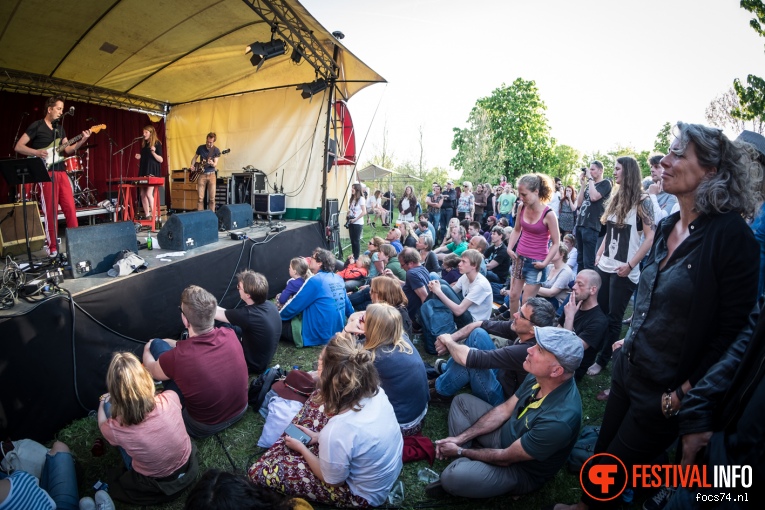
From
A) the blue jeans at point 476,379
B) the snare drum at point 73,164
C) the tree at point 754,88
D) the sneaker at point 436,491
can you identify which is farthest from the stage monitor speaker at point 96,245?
the tree at point 754,88

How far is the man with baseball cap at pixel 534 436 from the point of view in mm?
2156

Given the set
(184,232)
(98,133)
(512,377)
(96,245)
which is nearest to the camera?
(512,377)

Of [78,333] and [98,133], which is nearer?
[78,333]

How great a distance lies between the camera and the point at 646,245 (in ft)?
11.2

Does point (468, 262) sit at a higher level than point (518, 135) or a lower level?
lower

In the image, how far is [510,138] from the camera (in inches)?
947

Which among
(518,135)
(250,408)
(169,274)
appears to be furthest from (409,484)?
(518,135)

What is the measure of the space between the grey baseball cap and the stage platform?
3.61 meters

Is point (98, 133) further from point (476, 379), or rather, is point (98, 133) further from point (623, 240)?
point (623, 240)

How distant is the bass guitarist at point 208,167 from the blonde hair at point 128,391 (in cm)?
731

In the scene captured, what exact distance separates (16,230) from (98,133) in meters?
6.02

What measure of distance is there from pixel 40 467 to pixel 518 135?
83.5ft

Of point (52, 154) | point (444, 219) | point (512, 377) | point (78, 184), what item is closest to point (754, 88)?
point (444, 219)

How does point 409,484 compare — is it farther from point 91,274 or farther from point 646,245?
point 91,274
